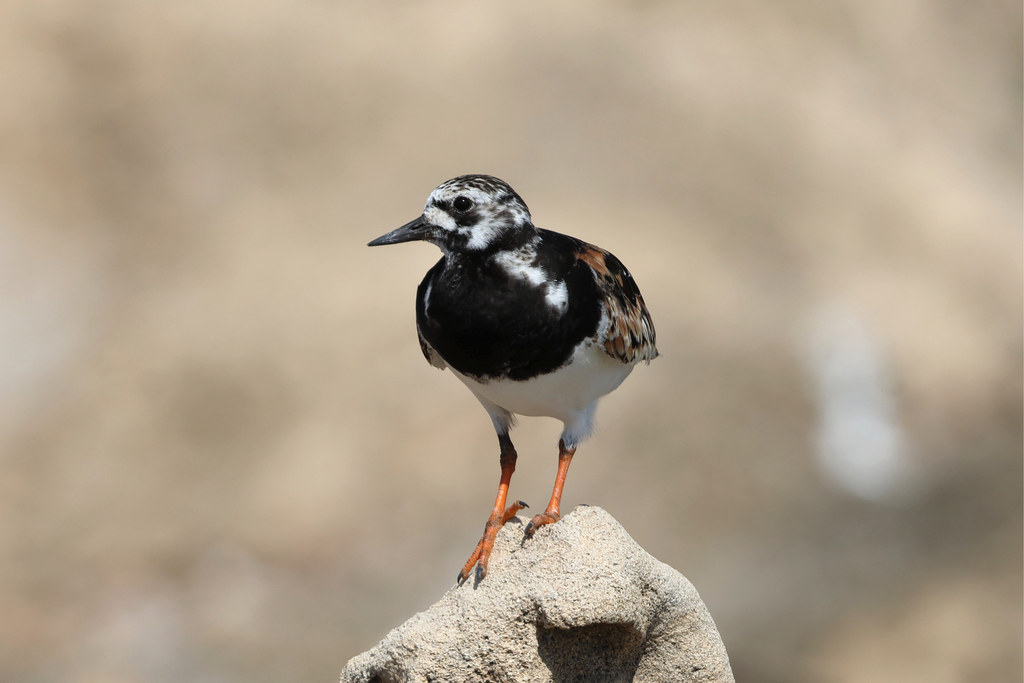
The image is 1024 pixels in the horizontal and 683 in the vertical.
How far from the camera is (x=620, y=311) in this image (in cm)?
629

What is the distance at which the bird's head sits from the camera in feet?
18.4

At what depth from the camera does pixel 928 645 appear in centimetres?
1540

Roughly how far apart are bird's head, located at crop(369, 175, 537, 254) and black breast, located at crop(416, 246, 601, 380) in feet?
0.41

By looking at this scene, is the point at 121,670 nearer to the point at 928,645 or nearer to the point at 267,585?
the point at 267,585

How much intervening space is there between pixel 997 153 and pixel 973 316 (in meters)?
A: 4.13

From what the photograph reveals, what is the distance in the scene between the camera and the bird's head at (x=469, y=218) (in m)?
5.59

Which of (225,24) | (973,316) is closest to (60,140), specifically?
(225,24)

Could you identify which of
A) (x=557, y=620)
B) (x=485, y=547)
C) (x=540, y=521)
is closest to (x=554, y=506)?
(x=540, y=521)

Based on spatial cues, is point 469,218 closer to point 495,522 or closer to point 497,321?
point 497,321

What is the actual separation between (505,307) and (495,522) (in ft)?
4.16

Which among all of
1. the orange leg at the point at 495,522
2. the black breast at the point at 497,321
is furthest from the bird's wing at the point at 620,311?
the orange leg at the point at 495,522

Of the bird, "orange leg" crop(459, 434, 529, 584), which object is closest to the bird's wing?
the bird

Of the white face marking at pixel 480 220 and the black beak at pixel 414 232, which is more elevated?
the white face marking at pixel 480 220

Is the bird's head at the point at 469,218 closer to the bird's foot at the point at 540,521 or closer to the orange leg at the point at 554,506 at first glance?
the orange leg at the point at 554,506
